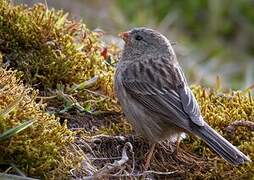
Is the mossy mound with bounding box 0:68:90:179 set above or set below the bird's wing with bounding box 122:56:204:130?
below

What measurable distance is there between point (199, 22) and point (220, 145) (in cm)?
587

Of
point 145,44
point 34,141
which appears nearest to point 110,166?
point 34,141

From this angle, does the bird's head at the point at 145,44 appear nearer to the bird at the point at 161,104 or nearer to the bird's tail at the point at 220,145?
the bird at the point at 161,104

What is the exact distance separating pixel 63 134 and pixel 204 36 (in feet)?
19.6

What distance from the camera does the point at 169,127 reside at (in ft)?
16.2

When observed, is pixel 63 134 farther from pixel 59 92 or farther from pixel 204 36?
pixel 204 36

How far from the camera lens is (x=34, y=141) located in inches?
167

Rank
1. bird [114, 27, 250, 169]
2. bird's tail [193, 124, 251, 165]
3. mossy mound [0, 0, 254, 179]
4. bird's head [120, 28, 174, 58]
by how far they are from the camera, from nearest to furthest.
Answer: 1. mossy mound [0, 0, 254, 179]
2. bird's tail [193, 124, 251, 165]
3. bird [114, 27, 250, 169]
4. bird's head [120, 28, 174, 58]

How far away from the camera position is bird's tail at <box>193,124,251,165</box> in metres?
4.53

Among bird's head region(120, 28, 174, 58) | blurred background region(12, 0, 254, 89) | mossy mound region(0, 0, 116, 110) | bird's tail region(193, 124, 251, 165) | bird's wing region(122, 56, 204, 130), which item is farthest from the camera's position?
blurred background region(12, 0, 254, 89)

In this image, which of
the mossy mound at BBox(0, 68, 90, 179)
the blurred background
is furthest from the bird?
the blurred background

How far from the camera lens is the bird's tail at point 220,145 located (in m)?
4.53

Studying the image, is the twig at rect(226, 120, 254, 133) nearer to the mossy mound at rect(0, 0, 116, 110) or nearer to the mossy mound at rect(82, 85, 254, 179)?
the mossy mound at rect(82, 85, 254, 179)

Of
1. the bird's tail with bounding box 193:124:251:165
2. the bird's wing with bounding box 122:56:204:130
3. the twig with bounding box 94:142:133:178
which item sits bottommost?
the twig with bounding box 94:142:133:178
